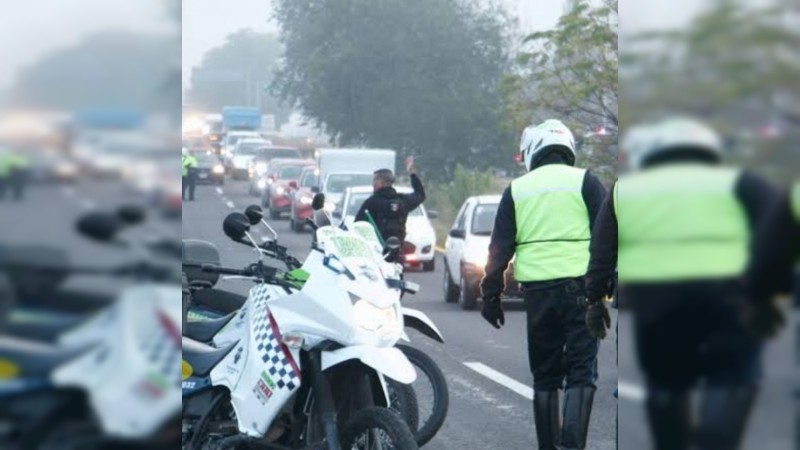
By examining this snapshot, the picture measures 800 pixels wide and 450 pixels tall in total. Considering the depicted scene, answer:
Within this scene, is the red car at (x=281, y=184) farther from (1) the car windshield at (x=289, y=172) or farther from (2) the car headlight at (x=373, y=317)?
(2) the car headlight at (x=373, y=317)

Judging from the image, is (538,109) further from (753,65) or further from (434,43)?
(753,65)

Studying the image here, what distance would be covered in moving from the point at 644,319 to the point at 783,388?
0.16 metres

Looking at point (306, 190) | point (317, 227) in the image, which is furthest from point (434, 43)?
point (306, 190)

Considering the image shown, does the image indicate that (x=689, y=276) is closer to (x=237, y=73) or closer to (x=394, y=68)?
(x=237, y=73)

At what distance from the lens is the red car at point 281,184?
14.7 feet

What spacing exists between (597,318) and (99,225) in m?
3.44

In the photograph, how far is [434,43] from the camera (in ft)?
17.6

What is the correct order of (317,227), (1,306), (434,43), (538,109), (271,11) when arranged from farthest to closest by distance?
(538,109) → (317,227) → (434,43) → (271,11) → (1,306)

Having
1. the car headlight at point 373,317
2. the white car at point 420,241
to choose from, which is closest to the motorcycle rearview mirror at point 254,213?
the car headlight at point 373,317

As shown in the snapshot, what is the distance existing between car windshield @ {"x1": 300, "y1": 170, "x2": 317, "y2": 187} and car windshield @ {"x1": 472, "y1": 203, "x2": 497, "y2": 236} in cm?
571

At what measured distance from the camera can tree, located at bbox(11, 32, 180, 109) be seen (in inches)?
63.9

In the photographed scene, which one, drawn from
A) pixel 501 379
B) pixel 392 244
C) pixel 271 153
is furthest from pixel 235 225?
pixel 501 379

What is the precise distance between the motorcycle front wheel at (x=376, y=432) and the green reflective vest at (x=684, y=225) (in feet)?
12.2

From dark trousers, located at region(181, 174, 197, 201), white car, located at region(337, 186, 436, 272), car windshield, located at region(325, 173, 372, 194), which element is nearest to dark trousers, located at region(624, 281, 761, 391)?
dark trousers, located at region(181, 174, 197, 201)
